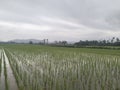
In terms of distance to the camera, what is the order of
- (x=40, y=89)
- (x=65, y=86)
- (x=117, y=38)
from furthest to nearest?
1. (x=117, y=38)
2. (x=65, y=86)
3. (x=40, y=89)

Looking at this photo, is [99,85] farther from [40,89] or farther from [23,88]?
[23,88]

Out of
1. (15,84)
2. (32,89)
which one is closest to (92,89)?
(32,89)

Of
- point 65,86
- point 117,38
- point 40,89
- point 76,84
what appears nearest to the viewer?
point 40,89

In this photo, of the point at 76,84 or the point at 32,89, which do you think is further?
the point at 76,84

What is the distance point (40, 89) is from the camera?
5742mm

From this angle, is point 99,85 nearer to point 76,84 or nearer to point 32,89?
point 76,84

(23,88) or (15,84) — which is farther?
(15,84)

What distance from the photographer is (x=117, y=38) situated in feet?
280

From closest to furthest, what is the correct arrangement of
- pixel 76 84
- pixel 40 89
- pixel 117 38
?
pixel 40 89, pixel 76 84, pixel 117 38

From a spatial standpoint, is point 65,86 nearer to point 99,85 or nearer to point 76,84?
point 76,84

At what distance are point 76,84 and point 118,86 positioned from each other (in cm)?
151

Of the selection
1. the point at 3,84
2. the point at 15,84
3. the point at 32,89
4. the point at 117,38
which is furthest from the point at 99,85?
the point at 117,38

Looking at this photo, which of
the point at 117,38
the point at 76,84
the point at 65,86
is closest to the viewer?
the point at 65,86

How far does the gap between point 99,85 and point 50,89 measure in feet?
6.41
